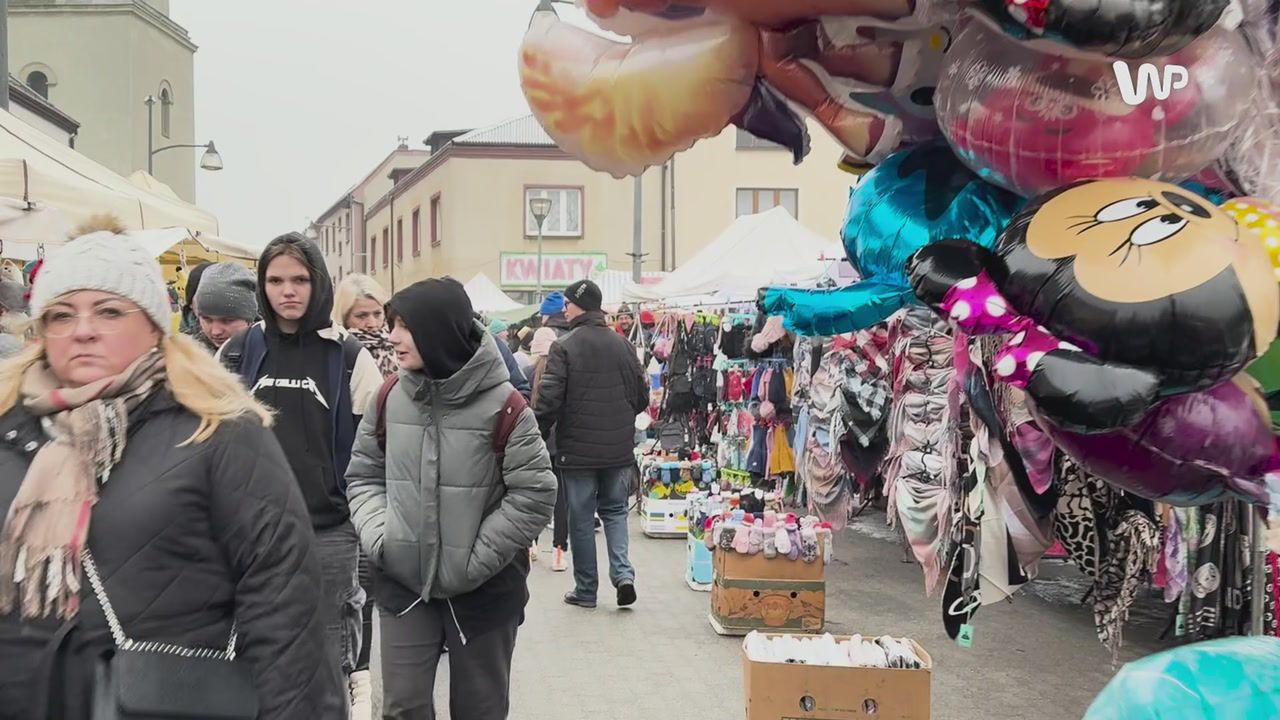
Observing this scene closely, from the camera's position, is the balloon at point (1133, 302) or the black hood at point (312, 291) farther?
the black hood at point (312, 291)

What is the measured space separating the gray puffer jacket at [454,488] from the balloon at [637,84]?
4.75ft

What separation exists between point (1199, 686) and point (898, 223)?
121 centimetres

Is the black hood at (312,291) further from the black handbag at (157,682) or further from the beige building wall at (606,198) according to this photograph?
the beige building wall at (606,198)

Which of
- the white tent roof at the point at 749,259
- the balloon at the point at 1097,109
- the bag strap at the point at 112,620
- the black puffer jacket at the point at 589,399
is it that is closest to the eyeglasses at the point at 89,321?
the bag strap at the point at 112,620

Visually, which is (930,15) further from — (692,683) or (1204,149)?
(692,683)

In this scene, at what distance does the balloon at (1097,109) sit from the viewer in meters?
1.70

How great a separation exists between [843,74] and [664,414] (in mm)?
10167

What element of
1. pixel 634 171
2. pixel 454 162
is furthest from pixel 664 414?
pixel 454 162

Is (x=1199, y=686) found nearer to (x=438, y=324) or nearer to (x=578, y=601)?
(x=438, y=324)

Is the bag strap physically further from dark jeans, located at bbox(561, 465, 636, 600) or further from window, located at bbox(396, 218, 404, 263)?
window, located at bbox(396, 218, 404, 263)

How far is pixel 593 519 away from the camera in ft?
21.9

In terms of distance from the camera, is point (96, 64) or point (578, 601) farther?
point (96, 64)

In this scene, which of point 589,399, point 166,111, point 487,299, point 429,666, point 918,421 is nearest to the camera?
Result: point 429,666

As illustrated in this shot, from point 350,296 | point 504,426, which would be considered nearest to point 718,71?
point 504,426
